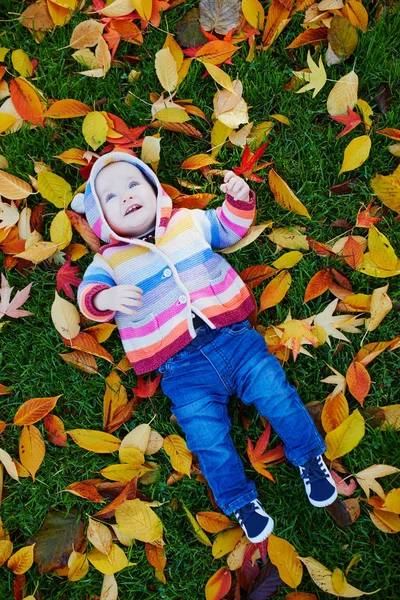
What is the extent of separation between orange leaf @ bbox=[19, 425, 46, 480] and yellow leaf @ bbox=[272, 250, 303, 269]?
1.22 meters

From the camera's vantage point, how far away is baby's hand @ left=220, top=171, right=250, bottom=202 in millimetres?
2207

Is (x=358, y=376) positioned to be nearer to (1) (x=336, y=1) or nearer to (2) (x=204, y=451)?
(2) (x=204, y=451)

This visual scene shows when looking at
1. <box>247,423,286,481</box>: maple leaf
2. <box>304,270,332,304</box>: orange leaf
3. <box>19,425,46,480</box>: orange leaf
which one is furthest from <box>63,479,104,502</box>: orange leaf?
<box>304,270,332,304</box>: orange leaf

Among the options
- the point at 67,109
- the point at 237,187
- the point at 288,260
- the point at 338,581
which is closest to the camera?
the point at 338,581

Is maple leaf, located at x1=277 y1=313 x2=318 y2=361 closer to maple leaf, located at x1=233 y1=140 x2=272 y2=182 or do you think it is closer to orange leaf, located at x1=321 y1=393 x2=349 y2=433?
orange leaf, located at x1=321 y1=393 x2=349 y2=433

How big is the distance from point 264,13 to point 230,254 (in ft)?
3.63

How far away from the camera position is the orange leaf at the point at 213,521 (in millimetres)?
2225

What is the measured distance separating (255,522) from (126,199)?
1.31m

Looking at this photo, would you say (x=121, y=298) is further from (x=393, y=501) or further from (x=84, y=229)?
(x=393, y=501)

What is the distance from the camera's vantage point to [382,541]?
7.04ft

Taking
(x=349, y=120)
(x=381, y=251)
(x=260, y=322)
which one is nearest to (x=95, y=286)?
(x=260, y=322)

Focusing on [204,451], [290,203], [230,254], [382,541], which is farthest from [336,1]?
[382,541]

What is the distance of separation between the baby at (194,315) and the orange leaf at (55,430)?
A: 426mm

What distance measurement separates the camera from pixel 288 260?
95.2 inches
